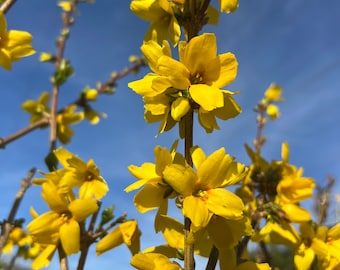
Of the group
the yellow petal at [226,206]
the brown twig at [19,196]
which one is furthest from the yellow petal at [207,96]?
the brown twig at [19,196]

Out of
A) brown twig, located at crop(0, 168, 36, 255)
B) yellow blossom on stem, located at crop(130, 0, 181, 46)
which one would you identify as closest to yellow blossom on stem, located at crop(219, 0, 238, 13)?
yellow blossom on stem, located at crop(130, 0, 181, 46)

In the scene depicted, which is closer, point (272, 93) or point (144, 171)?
point (144, 171)

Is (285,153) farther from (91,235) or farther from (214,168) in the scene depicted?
(214,168)

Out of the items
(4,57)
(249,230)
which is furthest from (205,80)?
(4,57)

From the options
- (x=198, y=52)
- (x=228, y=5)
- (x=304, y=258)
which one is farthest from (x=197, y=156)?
(x=304, y=258)

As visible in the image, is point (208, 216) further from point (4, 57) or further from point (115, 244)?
point (4, 57)

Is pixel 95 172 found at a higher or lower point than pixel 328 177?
lower
